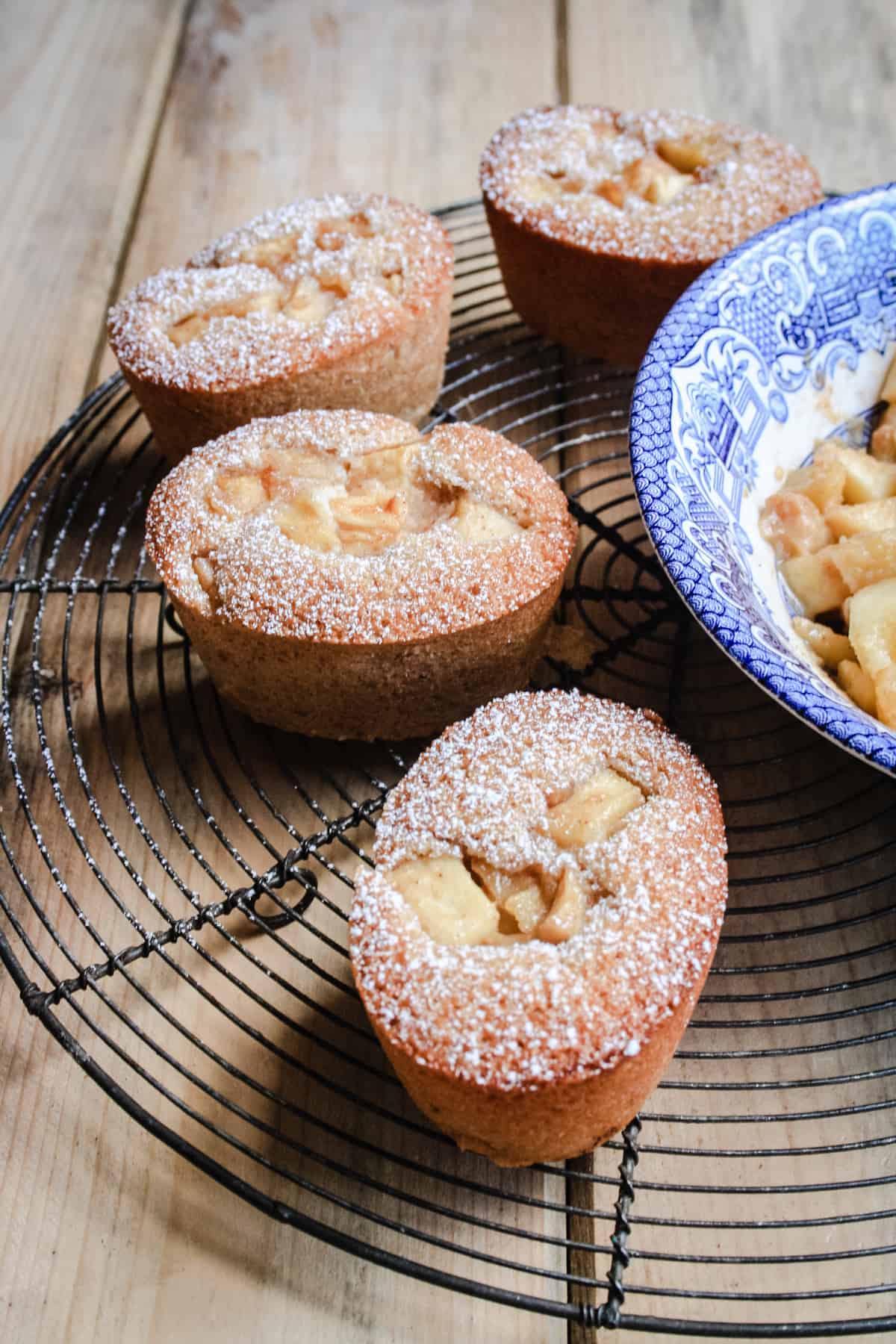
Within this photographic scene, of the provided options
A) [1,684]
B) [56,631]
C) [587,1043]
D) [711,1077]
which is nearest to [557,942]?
[587,1043]

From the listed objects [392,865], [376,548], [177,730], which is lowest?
[177,730]

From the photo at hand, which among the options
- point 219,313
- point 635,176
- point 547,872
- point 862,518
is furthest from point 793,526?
point 219,313

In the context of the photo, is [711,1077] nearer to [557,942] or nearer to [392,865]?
[557,942]

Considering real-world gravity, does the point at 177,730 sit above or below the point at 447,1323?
above

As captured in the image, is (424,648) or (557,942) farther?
(424,648)

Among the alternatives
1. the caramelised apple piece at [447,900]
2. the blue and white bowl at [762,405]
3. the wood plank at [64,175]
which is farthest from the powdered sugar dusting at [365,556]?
the wood plank at [64,175]

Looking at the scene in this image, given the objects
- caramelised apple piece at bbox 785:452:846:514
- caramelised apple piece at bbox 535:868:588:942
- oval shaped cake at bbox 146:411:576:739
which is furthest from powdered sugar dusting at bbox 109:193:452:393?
caramelised apple piece at bbox 535:868:588:942

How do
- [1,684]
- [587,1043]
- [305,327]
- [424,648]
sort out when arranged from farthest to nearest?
1. [305,327]
2. [1,684]
3. [424,648]
4. [587,1043]
